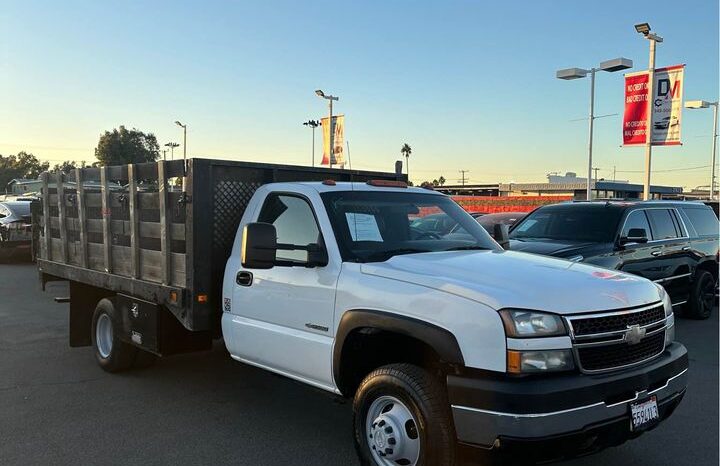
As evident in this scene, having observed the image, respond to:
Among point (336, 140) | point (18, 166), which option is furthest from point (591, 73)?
point (18, 166)

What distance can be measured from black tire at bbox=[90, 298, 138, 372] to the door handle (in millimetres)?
1862

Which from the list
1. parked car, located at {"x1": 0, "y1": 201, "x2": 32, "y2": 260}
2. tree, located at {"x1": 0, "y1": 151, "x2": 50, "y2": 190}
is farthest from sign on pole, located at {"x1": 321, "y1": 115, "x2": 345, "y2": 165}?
tree, located at {"x1": 0, "y1": 151, "x2": 50, "y2": 190}

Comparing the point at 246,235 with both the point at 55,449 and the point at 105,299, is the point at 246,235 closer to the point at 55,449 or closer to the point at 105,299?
the point at 55,449

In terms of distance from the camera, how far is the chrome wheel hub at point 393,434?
344 cm

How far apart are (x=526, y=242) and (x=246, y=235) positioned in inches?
211

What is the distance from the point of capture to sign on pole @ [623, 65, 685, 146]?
17.6 metres

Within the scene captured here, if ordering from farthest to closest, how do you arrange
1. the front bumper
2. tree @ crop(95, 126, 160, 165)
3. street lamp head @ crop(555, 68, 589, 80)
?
tree @ crop(95, 126, 160, 165) → street lamp head @ crop(555, 68, 589, 80) → the front bumper

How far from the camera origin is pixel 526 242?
27.6 ft

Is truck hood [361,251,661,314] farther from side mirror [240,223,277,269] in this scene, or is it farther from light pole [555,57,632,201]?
light pole [555,57,632,201]

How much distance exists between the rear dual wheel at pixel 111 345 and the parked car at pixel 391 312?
3cm

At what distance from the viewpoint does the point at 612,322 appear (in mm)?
3336

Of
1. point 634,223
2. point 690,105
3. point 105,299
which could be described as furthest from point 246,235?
point 690,105

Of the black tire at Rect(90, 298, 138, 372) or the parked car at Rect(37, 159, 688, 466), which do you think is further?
the black tire at Rect(90, 298, 138, 372)

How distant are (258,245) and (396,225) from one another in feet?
3.83
